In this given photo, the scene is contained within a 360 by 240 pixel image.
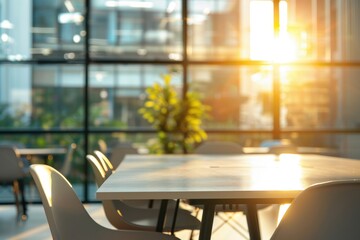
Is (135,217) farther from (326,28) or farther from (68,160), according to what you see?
(326,28)

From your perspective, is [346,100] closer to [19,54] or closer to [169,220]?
[19,54]

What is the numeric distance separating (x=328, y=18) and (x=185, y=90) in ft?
7.01

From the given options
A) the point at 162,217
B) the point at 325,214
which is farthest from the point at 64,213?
the point at 162,217

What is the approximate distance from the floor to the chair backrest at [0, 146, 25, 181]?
46cm

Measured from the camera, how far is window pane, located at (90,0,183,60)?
26.8 feet

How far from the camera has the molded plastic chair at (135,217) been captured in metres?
3.38

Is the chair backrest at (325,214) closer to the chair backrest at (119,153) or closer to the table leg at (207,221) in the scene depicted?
the table leg at (207,221)

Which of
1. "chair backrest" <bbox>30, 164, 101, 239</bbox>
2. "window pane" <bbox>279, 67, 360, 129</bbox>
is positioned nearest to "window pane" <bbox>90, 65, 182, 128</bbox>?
"window pane" <bbox>279, 67, 360, 129</bbox>

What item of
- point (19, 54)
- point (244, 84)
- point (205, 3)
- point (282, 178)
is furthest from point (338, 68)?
point (282, 178)

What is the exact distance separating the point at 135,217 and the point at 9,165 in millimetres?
3156

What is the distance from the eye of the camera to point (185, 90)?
8.23 metres

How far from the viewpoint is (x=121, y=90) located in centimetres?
825

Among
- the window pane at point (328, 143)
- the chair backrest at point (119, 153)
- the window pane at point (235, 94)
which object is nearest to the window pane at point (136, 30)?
the window pane at point (235, 94)

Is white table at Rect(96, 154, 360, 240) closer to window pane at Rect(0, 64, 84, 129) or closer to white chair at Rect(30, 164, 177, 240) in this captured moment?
white chair at Rect(30, 164, 177, 240)
